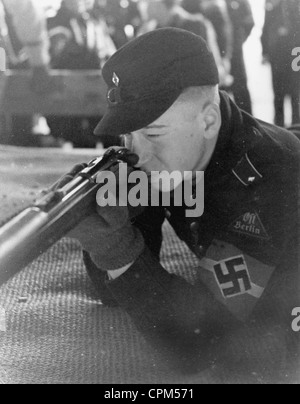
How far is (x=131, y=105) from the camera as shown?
33.1 inches

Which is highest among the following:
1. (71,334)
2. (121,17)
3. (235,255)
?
(121,17)

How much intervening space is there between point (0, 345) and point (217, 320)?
10.6 inches

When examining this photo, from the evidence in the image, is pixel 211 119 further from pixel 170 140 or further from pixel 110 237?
pixel 110 237

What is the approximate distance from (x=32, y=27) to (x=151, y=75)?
20.4 inches

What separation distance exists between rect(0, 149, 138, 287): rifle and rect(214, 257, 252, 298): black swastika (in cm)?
16

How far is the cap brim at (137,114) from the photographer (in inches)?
32.7

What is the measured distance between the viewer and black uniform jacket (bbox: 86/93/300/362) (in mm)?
852

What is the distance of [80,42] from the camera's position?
5.17 feet

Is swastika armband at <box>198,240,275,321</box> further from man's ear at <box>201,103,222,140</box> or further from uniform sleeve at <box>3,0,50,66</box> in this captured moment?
uniform sleeve at <box>3,0,50,66</box>

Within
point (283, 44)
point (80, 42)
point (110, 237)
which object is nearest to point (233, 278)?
point (110, 237)

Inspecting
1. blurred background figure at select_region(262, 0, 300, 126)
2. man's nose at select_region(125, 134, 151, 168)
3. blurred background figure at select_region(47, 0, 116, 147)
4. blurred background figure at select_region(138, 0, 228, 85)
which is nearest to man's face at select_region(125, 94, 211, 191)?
man's nose at select_region(125, 134, 151, 168)

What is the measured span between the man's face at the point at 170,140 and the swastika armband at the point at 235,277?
0.37 ft

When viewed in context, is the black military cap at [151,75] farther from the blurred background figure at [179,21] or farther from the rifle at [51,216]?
the blurred background figure at [179,21]
